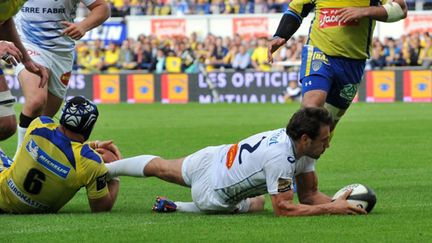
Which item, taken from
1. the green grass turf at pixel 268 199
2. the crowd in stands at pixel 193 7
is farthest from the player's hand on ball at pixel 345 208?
the crowd in stands at pixel 193 7

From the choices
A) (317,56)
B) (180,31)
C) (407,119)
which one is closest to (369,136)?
(407,119)

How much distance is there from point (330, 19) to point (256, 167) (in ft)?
9.74

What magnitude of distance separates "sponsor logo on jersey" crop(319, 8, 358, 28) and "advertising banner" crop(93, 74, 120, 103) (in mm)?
24683

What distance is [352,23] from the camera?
11.0 metres

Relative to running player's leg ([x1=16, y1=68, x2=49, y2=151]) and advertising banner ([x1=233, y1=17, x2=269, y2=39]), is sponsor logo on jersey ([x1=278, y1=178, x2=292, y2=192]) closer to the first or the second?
running player's leg ([x1=16, y1=68, x2=49, y2=151])

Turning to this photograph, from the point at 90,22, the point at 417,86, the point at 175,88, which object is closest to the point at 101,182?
the point at 90,22

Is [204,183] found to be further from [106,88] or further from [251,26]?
[251,26]

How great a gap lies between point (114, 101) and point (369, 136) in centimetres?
1705

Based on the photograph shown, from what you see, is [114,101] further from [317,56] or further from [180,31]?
[317,56]

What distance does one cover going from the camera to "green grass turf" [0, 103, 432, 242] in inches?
305

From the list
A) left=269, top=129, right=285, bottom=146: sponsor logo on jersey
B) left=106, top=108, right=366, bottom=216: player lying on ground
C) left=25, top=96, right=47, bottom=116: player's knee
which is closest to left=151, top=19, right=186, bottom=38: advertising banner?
left=25, top=96, right=47, bottom=116: player's knee

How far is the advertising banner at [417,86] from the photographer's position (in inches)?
1249

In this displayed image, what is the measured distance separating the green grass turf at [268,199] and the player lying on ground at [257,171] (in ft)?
0.49

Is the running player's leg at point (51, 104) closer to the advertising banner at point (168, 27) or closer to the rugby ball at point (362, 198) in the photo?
the rugby ball at point (362, 198)
